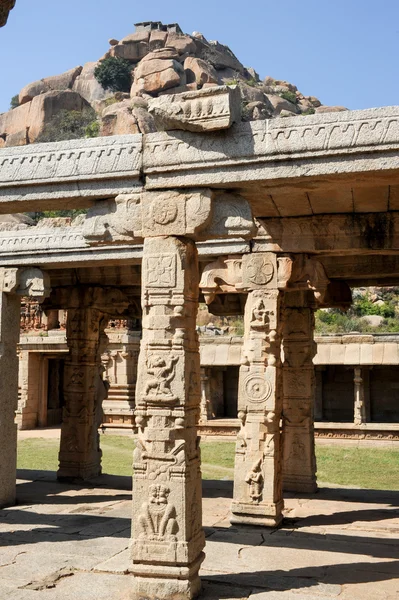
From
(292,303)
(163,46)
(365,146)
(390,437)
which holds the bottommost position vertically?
(390,437)

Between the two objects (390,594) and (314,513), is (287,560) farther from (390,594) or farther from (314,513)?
(314,513)

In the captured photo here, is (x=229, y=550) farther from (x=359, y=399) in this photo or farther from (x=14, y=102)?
(x=14, y=102)

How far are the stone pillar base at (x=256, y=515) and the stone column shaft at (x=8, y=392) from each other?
3.14m

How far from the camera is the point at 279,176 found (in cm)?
457

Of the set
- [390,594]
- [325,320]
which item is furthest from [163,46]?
[390,594]

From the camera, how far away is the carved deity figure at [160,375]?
473 cm

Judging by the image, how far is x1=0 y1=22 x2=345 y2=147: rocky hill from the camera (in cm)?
5356

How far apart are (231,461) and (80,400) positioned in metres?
5.12

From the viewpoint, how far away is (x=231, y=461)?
14.6 m

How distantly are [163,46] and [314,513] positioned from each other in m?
61.6

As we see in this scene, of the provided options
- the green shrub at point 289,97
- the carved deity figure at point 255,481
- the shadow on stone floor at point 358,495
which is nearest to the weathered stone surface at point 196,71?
the green shrub at point 289,97

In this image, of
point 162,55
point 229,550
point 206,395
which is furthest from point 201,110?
point 162,55

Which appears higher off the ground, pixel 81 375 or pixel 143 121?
pixel 143 121

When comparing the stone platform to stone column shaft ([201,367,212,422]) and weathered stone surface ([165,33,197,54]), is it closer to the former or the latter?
stone column shaft ([201,367,212,422])
